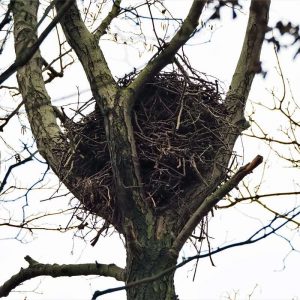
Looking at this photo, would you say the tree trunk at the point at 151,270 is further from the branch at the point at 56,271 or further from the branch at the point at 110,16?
the branch at the point at 110,16

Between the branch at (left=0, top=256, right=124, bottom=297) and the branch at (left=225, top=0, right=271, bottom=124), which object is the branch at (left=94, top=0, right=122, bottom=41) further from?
the branch at (left=0, top=256, right=124, bottom=297)

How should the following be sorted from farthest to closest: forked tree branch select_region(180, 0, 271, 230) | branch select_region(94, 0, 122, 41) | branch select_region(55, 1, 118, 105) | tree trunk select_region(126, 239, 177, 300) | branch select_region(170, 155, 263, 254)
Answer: branch select_region(94, 0, 122, 41), forked tree branch select_region(180, 0, 271, 230), branch select_region(55, 1, 118, 105), tree trunk select_region(126, 239, 177, 300), branch select_region(170, 155, 263, 254)

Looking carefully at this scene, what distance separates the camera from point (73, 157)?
4.20 metres

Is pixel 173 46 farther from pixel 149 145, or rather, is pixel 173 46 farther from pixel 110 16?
pixel 110 16

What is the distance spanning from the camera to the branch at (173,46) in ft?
12.5

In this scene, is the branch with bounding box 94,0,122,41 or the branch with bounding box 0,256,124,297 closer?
the branch with bounding box 0,256,124,297

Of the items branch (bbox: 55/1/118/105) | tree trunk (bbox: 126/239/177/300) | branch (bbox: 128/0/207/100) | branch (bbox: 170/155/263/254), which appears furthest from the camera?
branch (bbox: 55/1/118/105)

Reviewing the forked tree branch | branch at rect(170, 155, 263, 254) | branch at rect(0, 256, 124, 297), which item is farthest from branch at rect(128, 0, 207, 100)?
branch at rect(0, 256, 124, 297)

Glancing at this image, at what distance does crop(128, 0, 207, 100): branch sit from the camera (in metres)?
3.80

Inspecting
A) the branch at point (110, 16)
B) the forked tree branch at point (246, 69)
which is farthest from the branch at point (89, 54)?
the forked tree branch at point (246, 69)

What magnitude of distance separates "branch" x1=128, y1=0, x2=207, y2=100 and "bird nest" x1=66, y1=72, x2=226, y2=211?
0.25 metres

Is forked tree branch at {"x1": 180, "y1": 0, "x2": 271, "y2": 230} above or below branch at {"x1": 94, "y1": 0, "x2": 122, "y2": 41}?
below

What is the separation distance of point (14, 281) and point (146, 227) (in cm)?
104

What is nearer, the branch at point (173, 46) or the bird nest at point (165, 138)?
the branch at point (173, 46)
